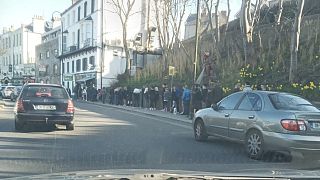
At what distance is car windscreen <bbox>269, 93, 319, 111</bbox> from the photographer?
9.84 meters

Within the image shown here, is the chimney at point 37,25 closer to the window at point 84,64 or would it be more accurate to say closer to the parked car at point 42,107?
the window at point 84,64

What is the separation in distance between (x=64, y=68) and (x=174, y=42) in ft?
93.2

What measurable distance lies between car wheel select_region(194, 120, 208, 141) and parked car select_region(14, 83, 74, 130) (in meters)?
4.11

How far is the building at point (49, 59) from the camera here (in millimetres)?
66688

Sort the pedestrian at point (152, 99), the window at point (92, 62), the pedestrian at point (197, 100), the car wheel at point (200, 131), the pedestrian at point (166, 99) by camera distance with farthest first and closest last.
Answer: the window at point (92, 62)
the pedestrian at point (152, 99)
the pedestrian at point (166, 99)
the pedestrian at point (197, 100)
the car wheel at point (200, 131)

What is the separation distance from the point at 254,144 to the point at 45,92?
A: 7.34m

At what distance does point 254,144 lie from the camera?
1002cm

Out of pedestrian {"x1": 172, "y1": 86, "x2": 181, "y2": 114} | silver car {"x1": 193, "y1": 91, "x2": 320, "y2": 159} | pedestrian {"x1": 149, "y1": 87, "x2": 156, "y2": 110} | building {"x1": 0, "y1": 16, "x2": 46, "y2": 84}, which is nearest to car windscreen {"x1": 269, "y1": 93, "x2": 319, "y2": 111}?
silver car {"x1": 193, "y1": 91, "x2": 320, "y2": 159}

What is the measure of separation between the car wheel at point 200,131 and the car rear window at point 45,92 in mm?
4449

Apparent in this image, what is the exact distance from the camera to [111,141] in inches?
474

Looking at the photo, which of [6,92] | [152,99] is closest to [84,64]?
[6,92]

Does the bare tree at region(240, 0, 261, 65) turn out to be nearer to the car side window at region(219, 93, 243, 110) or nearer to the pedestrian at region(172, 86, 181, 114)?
the pedestrian at region(172, 86, 181, 114)

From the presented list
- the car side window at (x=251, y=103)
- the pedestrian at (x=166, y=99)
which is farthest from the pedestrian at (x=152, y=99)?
the car side window at (x=251, y=103)

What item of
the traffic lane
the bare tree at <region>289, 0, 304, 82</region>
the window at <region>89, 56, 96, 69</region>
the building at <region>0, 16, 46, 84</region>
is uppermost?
the building at <region>0, 16, 46, 84</region>
